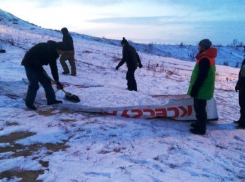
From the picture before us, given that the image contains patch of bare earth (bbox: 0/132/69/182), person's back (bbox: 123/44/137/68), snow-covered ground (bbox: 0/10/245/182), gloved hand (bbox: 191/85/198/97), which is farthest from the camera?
person's back (bbox: 123/44/137/68)

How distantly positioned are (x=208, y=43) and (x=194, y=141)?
69.7 inches

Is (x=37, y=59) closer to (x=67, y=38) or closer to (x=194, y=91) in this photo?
(x=194, y=91)

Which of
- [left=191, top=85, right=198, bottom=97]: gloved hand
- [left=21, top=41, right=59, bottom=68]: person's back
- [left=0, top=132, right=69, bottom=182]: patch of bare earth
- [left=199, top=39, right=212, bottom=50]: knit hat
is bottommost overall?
[left=0, top=132, right=69, bottom=182]: patch of bare earth

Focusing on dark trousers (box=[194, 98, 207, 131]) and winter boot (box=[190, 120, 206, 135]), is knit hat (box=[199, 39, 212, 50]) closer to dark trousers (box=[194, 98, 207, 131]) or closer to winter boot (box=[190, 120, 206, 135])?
dark trousers (box=[194, 98, 207, 131])

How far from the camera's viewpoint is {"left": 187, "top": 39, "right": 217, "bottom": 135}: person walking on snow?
384cm

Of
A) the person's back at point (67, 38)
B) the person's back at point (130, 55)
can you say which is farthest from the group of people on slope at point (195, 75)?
the person's back at point (67, 38)

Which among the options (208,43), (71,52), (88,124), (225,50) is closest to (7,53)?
(71,52)

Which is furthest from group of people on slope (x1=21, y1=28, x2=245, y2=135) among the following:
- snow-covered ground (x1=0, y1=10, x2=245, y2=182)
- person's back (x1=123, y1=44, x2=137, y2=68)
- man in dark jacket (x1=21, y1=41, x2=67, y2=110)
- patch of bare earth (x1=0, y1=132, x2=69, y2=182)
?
person's back (x1=123, y1=44, x2=137, y2=68)

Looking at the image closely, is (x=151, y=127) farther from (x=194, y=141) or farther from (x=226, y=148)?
(x=226, y=148)

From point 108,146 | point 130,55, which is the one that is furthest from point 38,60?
point 130,55

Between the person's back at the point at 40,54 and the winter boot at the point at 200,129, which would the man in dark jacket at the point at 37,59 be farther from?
the winter boot at the point at 200,129

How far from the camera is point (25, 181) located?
2.51 m

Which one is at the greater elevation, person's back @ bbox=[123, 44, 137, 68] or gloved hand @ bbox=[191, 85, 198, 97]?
person's back @ bbox=[123, 44, 137, 68]

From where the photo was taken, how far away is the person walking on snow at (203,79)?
3.84m
